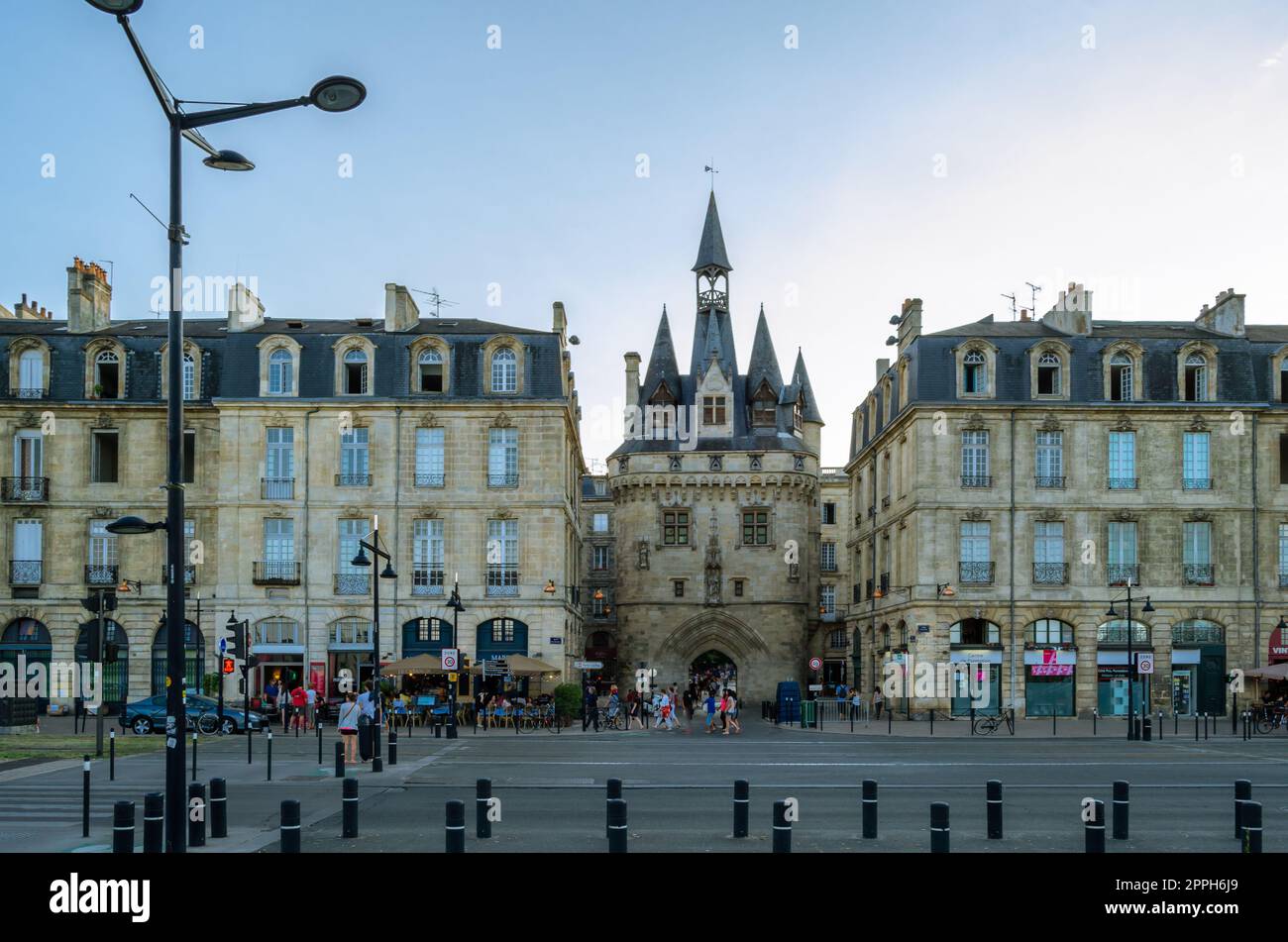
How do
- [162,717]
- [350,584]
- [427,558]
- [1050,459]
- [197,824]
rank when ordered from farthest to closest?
1. [1050,459]
2. [427,558]
3. [350,584]
4. [162,717]
5. [197,824]

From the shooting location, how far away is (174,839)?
11.6m

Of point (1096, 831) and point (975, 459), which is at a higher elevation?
point (975, 459)

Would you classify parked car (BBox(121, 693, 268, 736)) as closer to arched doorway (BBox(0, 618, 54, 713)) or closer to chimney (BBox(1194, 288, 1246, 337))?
arched doorway (BBox(0, 618, 54, 713))

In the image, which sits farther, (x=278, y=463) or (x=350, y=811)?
(x=278, y=463)

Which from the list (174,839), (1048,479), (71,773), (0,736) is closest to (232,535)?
(0,736)

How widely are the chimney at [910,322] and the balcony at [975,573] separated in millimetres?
8297

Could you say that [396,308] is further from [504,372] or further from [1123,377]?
[1123,377]

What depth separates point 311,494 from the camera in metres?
43.8

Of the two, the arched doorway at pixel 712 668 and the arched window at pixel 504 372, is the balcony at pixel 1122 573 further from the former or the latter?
the arched doorway at pixel 712 668

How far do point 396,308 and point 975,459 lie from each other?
67.6ft

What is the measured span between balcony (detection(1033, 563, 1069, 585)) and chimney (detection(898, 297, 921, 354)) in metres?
9.11

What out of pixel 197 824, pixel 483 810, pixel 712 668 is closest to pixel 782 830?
pixel 483 810

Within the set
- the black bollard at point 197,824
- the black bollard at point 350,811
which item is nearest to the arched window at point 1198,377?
the black bollard at point 350,811
